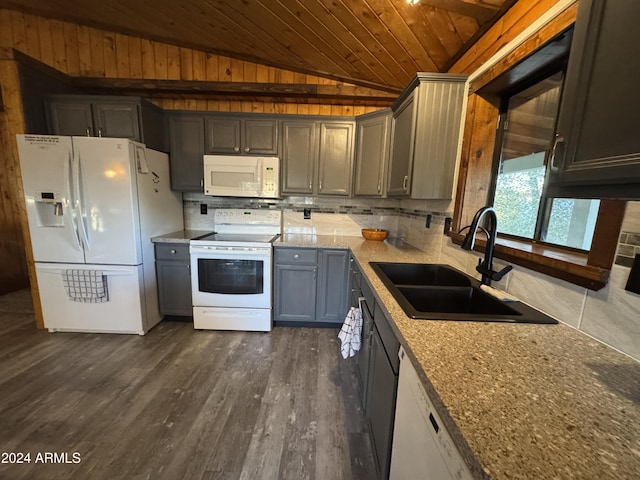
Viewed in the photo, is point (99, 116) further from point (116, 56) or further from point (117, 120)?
point (116, 56)

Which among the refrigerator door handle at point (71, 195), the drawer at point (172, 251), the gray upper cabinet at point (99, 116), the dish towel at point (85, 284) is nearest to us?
the refrigerator door handle at point (71, 195)

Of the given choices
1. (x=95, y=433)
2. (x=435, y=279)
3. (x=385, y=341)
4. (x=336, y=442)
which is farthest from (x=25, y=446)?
(x=435, y=279)

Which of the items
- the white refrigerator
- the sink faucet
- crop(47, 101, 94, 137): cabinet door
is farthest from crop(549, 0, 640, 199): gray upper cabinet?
crop(47, 101, 94, 137): cabinet door

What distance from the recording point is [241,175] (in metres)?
2.60

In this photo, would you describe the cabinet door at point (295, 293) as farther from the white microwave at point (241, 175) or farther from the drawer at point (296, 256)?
the white microwave at point (241, 175)

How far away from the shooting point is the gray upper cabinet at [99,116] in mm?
2391

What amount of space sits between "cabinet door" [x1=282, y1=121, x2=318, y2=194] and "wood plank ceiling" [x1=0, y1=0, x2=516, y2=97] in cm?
61

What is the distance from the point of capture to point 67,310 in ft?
7.69

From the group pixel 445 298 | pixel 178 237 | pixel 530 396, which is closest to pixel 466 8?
pixel 445 298

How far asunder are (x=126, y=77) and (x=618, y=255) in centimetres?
411

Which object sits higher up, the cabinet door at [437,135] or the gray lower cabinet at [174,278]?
the cabinet door at [437,135]

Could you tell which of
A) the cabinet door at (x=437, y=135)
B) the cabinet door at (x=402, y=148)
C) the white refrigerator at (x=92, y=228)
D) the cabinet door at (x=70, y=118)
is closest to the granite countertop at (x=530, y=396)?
the cabinet door at (x=437, y=135)

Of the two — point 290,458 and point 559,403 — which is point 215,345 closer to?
point 290,458

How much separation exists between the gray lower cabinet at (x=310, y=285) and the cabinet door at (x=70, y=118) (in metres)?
2.21
